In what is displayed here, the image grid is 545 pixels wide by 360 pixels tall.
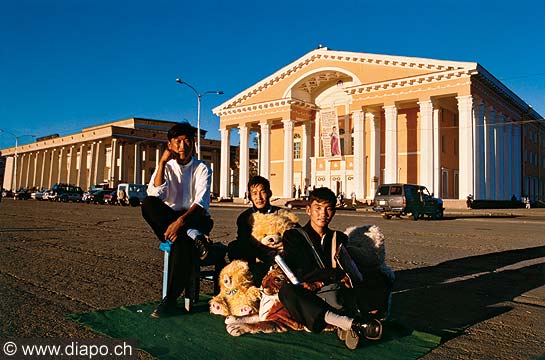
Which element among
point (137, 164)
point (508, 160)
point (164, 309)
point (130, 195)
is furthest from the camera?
point (137, 164)

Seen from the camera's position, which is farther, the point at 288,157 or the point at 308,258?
the point at 288,157

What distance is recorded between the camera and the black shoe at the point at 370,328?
3336mm

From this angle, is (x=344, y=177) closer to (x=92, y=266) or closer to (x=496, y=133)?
(x=496, y=133)

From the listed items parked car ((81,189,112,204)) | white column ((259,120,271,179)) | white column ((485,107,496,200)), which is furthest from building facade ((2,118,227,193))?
white column ((485,107,496,200))

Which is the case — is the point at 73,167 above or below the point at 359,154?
above

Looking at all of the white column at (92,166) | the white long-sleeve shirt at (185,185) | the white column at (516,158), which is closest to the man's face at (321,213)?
the white long-sleeve shirt at (185,185)

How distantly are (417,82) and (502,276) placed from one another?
106 feet

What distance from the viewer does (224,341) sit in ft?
11.4

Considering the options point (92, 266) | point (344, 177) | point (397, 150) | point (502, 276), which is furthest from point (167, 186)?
point (344, 177)

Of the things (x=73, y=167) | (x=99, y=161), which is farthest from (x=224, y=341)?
(x=73, y=167)

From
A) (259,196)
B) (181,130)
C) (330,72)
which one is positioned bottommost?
(259,196)

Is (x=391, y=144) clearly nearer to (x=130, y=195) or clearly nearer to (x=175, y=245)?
(x=130, y=195)

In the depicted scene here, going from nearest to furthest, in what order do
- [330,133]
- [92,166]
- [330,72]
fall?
[330,133] → [330,72] → [92,166]

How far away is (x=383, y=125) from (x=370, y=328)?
41.6 metres
